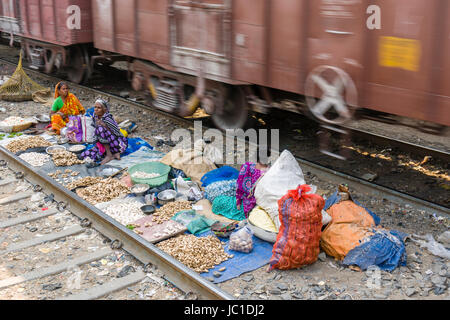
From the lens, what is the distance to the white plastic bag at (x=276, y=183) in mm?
5656

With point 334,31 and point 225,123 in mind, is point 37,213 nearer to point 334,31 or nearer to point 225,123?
point 225,123

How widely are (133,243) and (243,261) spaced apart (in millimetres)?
1198

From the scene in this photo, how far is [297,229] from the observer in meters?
5.01

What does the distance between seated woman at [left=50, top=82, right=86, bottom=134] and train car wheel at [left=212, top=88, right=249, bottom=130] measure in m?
2.72

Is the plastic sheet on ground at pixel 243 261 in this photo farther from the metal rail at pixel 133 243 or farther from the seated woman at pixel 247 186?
the seated woman at pixel 247 186

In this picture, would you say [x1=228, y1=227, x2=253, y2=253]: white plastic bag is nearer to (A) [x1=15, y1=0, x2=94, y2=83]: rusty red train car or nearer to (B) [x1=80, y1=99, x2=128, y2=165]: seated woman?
(B) [x1=80, y1=99, x2=128, y2=165]: seated woman

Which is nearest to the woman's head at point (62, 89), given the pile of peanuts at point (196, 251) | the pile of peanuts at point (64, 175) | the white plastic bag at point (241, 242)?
the pile of peanuts at point (64, 175)

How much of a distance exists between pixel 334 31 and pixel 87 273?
4054 millimetres

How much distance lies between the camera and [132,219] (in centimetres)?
610

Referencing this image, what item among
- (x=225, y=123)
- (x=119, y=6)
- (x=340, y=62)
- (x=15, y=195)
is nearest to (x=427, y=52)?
(x=340, y=62)

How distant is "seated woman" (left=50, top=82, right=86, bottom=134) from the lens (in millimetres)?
9281

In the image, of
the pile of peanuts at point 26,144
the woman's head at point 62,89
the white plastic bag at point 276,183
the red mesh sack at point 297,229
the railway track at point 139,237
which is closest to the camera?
the railway track at point 139,237

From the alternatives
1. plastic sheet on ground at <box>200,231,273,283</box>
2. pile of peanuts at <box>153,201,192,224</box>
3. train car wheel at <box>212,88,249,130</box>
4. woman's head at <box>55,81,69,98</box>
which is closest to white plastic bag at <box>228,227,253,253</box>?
plastic sheet on ground at <box>200,231,273,283</box>

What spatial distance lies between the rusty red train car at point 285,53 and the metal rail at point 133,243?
9.73ft
